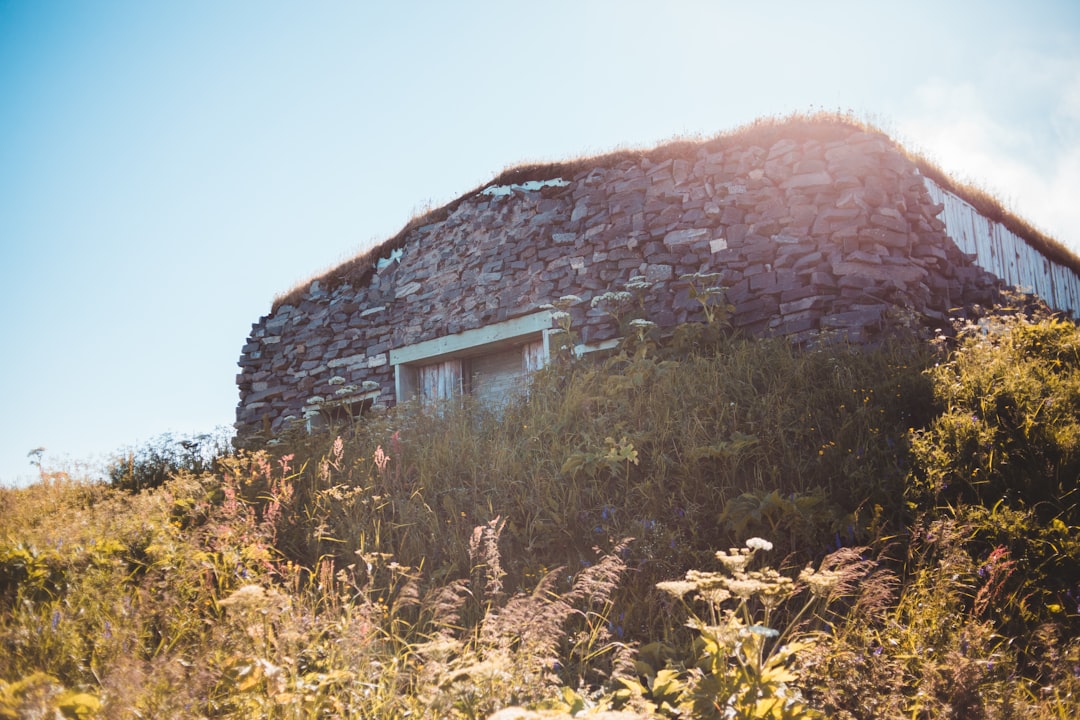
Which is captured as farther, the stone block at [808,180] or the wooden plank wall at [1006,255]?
the wooden plank wall at [1006,255]

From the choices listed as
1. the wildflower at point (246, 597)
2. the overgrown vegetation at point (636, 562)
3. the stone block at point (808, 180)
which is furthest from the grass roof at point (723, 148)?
the wildflower at point (246, 597)

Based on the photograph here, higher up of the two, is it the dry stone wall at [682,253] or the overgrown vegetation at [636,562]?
the dry stone wall at [682,253]

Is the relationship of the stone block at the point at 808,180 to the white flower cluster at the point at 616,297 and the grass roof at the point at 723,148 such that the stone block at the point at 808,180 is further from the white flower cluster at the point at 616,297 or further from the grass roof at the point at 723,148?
the white flower cluster at the point at 616,297

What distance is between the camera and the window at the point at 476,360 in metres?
9.05

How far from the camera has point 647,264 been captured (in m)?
8.28

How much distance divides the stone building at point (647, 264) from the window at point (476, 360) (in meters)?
0.03

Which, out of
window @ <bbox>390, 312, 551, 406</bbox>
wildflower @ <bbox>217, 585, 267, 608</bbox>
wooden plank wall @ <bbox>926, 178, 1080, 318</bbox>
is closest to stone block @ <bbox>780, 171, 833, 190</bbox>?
wooden plank wall @ <bbox>926, 178, 1080, 318</bbox>

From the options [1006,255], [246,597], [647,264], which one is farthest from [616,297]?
[1006,255]

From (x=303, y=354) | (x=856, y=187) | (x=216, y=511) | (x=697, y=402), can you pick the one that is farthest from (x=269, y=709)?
(x=303, y=354)

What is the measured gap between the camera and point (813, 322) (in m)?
7.11

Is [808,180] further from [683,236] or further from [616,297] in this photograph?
[616,297]

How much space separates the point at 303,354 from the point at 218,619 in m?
8.11

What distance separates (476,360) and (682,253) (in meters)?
3.18

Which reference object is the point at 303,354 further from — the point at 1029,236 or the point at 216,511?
the point at 1029,236
